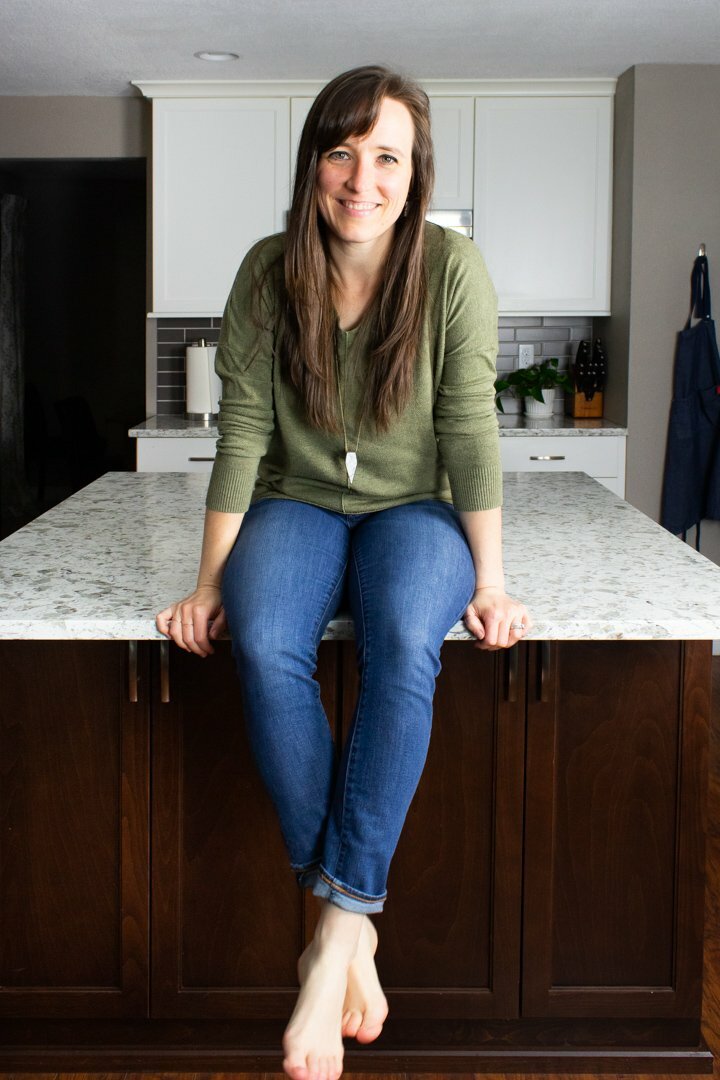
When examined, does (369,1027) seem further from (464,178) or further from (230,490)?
(464,178)

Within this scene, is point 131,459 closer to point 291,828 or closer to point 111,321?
point 111,321

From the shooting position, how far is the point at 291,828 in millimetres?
1487

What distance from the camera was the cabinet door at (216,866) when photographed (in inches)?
72.9

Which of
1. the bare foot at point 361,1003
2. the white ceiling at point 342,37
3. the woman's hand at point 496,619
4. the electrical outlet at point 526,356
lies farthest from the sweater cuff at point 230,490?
the electrical outlet at point 526,356

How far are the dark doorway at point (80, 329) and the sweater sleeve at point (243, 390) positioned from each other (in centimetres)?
430

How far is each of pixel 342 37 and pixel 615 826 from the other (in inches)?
122

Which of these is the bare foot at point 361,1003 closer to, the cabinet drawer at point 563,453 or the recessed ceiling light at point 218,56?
the cabinet drawer at point 563,453

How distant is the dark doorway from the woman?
4326 mm

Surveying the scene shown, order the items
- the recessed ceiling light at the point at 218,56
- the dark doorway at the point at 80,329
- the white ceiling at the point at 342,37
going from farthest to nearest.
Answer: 1. the dark doorway at the point at 80,329
2. the recessed ceiling light at the point at 218,56
3. the white ceiling at the point at 342,37

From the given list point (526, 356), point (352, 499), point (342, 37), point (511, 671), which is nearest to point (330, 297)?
point (352, 499)

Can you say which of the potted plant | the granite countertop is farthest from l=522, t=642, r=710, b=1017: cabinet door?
the potted plant

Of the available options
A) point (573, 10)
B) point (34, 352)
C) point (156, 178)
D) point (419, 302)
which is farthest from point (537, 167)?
point (419, 302)

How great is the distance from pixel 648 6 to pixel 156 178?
207 cm

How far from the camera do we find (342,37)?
4023mm
